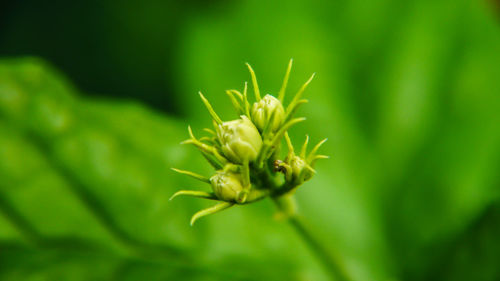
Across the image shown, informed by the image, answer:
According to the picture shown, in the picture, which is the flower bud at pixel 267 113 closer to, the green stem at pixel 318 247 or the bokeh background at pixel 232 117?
the green stem at pixel 318 247

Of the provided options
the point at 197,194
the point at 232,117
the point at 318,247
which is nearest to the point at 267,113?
the point at 197,194

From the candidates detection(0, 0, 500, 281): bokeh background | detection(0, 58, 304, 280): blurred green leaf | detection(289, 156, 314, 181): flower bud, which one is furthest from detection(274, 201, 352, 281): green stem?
detection(0, 58, 304, 280): blurred green leaf

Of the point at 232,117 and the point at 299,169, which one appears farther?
the point at 232,117

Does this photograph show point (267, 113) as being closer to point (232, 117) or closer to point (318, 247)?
point (318, 247)

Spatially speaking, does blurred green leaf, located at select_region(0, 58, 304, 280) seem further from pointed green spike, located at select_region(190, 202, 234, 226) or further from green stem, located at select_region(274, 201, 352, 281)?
pointed green spike, located at select_region(190, 202, 234, 226)

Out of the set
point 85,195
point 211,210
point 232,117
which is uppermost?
point 232,117

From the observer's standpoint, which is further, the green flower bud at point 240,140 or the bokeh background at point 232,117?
the bokeh background at point 232,117

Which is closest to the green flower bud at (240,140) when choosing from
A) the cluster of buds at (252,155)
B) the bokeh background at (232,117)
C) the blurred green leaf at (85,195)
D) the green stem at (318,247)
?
the cluster of buds at (252,155)

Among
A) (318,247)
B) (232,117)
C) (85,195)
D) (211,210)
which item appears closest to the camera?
(211,210)

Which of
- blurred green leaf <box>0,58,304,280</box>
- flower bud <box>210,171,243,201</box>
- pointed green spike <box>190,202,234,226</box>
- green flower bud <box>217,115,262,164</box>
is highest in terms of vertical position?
blurred green leaf <box>0,58,304,280</box>
